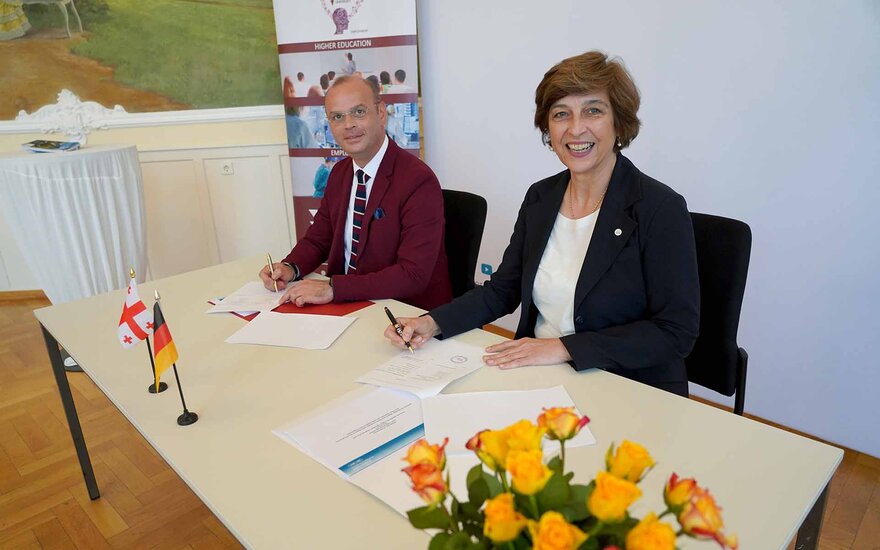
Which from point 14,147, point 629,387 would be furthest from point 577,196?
point 14,147

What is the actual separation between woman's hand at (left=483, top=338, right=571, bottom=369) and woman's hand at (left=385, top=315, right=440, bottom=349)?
0.58 feet

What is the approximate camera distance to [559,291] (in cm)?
148

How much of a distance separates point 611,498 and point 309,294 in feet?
4.55

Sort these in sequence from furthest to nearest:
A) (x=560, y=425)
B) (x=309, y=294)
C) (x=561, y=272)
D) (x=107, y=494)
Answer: (x=107, y=494) < (x=309, y=294) < (x=561, y=272) < (x=560, y=425)

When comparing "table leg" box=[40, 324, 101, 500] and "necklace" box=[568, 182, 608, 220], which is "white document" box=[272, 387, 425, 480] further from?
"table leg" box=[40, 324, 101, 500]

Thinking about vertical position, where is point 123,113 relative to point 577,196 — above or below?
above

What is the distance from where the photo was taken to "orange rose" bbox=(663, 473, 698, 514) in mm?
435

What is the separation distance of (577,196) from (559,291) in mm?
265

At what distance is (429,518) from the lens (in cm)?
50

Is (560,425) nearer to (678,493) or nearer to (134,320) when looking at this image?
(678,493)

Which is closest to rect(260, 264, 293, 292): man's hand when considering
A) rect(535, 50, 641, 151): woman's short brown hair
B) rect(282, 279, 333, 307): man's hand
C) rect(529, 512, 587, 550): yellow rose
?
rect(282, 279, 333, 307): man's hand

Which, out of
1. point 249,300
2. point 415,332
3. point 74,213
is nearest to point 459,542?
point 415,332

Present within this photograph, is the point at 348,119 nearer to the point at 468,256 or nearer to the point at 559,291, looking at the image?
the point at 468,256

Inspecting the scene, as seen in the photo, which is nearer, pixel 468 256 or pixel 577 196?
pixel 577 196
